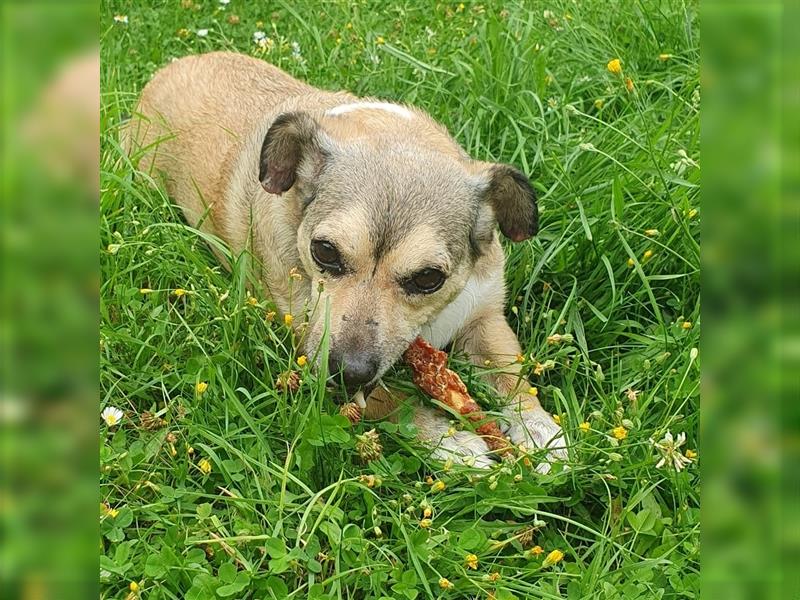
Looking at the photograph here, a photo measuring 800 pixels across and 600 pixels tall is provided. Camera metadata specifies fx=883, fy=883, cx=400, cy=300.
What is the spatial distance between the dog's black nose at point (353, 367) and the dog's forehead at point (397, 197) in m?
0.46

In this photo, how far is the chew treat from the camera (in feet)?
12.6

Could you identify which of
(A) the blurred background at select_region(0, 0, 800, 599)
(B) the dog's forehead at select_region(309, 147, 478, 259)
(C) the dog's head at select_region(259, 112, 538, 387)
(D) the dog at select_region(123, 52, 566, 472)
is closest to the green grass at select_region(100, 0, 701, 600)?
(D) the dog at select_region(123, 52, 566, 472)

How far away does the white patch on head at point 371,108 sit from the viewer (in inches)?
178

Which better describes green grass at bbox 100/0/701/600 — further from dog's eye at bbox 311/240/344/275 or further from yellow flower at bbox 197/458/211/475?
dog's eye at bbox 311/240/344/275

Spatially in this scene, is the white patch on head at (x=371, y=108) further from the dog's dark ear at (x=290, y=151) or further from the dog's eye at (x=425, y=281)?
the dog's eye at (x=425, y=281)

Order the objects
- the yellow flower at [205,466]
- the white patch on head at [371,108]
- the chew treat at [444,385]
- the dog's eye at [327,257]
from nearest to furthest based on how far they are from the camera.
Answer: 1. the yellow flower at [205,466]
2. the dog's eye at [327,257]
3. the chew treat at [444,385]
4. the white patch on head at [371,108]

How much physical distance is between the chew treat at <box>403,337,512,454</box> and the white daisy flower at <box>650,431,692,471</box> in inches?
29.8

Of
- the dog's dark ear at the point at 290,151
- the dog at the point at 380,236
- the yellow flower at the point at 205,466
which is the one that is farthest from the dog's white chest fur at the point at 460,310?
the yellow flower at the point at 205,466

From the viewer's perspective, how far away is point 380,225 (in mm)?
3645
